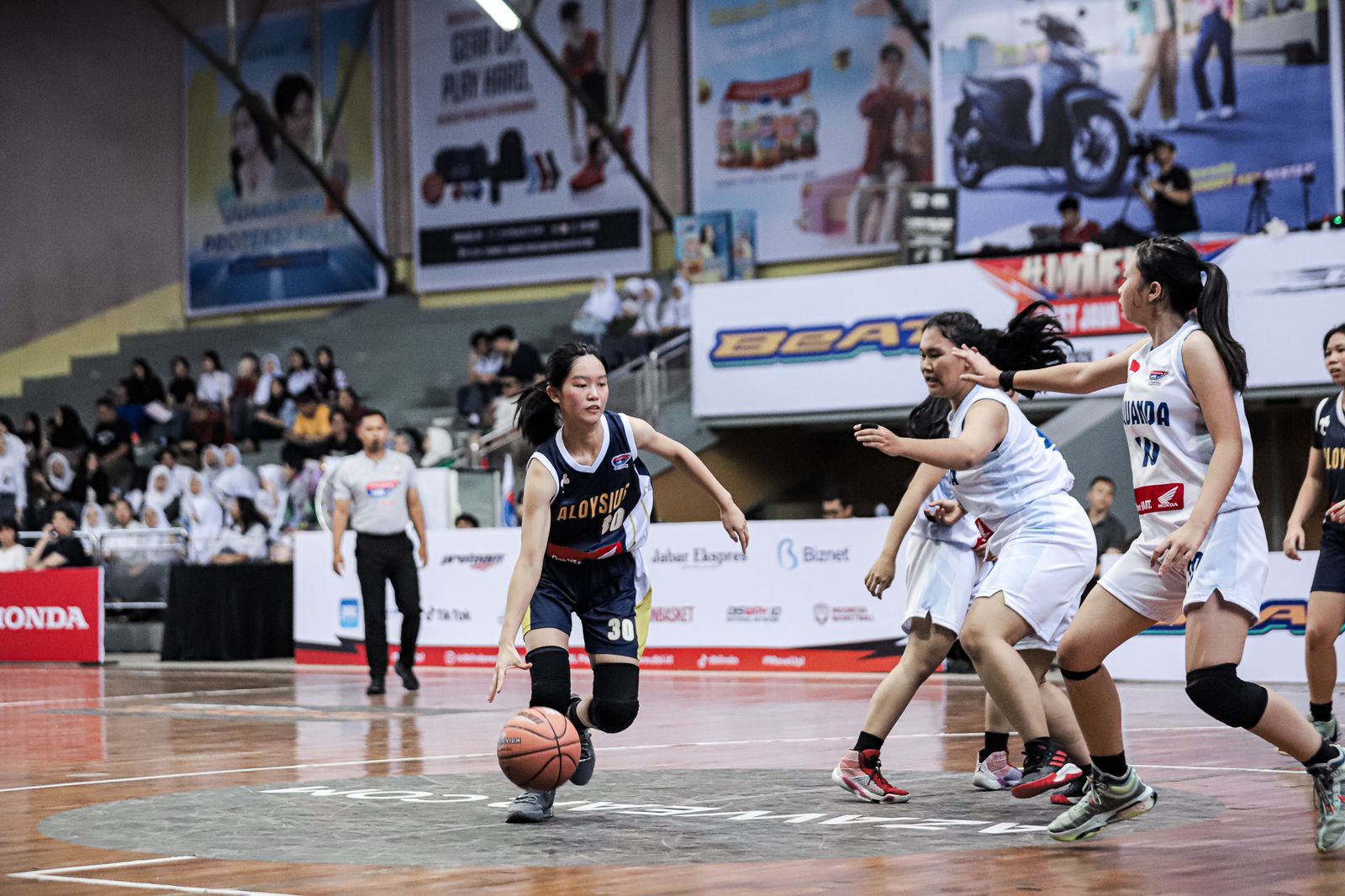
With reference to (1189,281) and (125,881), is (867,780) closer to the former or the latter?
(1189,281)

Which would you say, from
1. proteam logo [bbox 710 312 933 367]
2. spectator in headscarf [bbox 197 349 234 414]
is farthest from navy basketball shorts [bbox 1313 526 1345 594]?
spectator in headscarf [bbox 197 349 234 414]

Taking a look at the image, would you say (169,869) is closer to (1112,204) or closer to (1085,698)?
(1085,698)

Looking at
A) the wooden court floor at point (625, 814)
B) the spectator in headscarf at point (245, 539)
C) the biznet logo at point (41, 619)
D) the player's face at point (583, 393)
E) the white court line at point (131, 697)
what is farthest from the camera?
the spectator in headscarf at point (245, 539)

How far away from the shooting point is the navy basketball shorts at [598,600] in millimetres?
7531

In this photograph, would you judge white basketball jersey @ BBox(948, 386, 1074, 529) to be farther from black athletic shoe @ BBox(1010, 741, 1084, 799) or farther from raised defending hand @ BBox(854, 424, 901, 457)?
raised defending hand @ BBox(854, 424, 901, 457)

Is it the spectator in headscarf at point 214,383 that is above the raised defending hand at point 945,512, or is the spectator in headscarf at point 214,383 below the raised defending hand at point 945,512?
above

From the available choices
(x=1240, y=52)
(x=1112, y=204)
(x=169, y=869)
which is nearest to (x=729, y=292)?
(x=1112, y=204)

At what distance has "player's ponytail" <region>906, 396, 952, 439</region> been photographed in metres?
8.41

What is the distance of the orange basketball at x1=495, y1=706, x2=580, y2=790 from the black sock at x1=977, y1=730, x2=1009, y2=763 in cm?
194

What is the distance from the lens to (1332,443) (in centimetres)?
981

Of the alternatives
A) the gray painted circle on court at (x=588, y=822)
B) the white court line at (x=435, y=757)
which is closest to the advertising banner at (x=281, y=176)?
the white court line at (x=435, y=757)

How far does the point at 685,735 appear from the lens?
429 inches

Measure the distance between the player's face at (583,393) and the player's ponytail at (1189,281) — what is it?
7.06 ft

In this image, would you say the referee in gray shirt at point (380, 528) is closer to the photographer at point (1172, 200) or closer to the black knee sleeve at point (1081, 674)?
the black knee sleeve at point (1081, 674)
